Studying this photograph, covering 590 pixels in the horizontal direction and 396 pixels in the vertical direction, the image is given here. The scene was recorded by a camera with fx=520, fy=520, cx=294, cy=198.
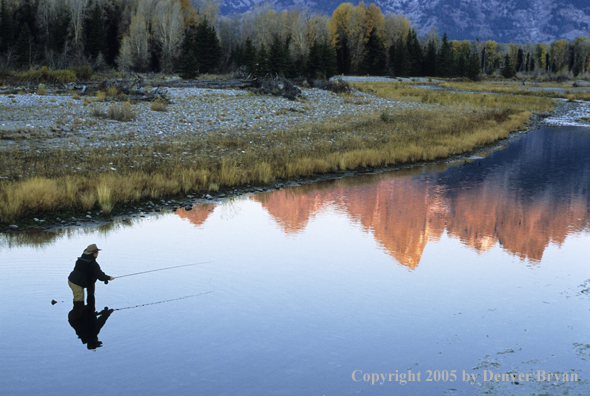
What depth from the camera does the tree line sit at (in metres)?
60.7

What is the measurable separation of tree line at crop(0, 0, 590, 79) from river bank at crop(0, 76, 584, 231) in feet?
48.2

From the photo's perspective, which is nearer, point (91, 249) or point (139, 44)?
point (91, 249)

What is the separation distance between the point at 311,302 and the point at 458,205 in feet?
28.2

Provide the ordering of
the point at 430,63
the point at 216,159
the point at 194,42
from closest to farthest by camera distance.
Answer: the point at 216,159, the point at 194,42, the point at 430,63

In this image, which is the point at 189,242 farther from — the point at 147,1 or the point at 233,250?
the point at 147,1

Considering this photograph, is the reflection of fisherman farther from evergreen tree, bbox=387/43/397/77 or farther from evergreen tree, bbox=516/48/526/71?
evergreen tree, bbox=516/48/526/71

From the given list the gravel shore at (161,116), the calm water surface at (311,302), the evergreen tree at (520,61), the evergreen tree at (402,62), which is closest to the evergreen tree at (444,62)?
the evergreen tree at (402,62)

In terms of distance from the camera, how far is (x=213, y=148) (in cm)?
2048

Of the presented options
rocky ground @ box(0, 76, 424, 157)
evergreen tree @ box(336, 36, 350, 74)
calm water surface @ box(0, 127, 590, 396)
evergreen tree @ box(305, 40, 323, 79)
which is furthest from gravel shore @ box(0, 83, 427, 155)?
evergreen tree @ box(336, 36, 350, 74)

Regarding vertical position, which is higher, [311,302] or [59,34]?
[59,34]

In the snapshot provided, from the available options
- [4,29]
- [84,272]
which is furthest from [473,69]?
[84,272]

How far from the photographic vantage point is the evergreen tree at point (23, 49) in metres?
61.8

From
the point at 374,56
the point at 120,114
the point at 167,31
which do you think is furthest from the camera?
the point at 374,56

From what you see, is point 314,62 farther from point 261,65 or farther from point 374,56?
point 374,56
